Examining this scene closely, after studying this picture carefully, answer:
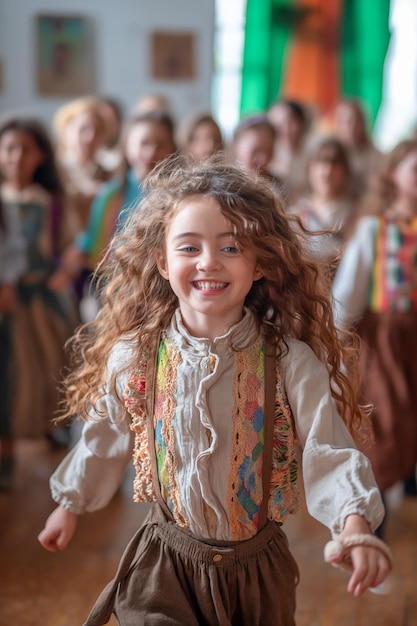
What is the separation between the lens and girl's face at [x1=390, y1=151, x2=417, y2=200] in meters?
2.98

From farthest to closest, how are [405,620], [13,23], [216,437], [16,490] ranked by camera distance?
[13,23]
[16,490]
[405,620]
[216,437]

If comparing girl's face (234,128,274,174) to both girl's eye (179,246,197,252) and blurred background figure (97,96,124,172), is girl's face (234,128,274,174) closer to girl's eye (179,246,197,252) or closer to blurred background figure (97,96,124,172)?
blurred background figure (97,96,124,172)

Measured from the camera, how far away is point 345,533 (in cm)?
142

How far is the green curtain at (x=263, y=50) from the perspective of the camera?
8672 millimetres

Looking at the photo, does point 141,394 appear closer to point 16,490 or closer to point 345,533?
point 345,533

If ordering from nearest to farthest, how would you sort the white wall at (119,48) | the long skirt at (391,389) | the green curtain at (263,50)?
the long skirt at (391,389), the white wall at (119,48), the green curtain at (263,50)

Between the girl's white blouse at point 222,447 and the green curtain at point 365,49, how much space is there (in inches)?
301

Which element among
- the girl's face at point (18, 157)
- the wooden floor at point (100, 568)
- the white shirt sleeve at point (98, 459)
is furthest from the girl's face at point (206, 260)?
the girl's face at point (18, 157)

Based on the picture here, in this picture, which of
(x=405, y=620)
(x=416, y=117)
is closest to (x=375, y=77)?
(x=416, y=117)

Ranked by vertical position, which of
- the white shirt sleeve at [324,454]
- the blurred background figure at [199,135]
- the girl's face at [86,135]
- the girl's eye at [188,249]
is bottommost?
the white shirt sleeve at [324,454]

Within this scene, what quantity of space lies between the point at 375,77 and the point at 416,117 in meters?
0.58

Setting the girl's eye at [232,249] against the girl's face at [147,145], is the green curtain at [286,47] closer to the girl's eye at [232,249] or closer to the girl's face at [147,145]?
the girl's face at [147,145]

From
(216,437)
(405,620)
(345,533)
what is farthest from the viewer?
(405,620)

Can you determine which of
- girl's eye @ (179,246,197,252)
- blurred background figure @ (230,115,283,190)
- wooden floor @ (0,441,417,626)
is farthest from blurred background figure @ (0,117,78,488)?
girl's eye @ (179,246,197,252)
